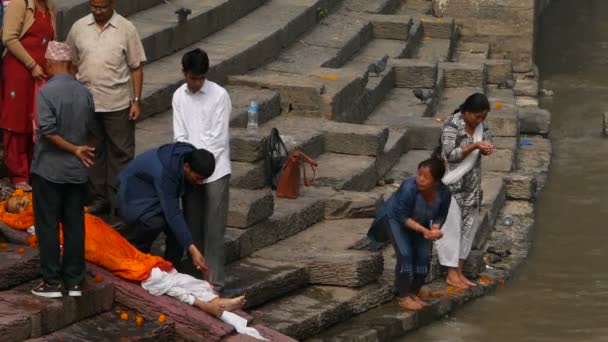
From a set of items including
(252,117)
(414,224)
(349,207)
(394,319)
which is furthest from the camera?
(252,117)

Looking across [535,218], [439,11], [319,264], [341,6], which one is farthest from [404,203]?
[439,11]

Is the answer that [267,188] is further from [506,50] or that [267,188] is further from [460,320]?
[506,50]

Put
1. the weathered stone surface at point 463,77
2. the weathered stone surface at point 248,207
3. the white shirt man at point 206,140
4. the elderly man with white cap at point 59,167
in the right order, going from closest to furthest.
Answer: the elderly man with white cap at point 59,167, the white shirt man at point 206,140, the weathered stone surface at point 248,207, the weathered stone surface at point 463,77

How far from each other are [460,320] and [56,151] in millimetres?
3529

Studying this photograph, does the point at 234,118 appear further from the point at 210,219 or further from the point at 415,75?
the point at 415,75

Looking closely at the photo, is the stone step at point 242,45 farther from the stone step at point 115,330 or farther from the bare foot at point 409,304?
the stone step at point 115,330

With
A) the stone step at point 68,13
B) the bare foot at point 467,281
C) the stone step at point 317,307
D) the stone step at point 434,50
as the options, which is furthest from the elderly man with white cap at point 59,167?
the stone step at point 434,50

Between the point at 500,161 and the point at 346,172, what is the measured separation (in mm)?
2800

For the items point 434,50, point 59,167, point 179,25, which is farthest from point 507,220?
point 59,167

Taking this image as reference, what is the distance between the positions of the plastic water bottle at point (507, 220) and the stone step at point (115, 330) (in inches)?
199

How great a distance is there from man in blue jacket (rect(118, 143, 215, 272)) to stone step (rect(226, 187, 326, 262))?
109cm

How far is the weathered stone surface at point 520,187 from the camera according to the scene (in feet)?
43.4

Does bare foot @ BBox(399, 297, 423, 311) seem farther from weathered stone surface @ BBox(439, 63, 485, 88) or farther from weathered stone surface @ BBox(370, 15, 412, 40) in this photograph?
weathered stone surface @ BBox(370, 15, 412, 40)

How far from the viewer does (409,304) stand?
9.70 metres
